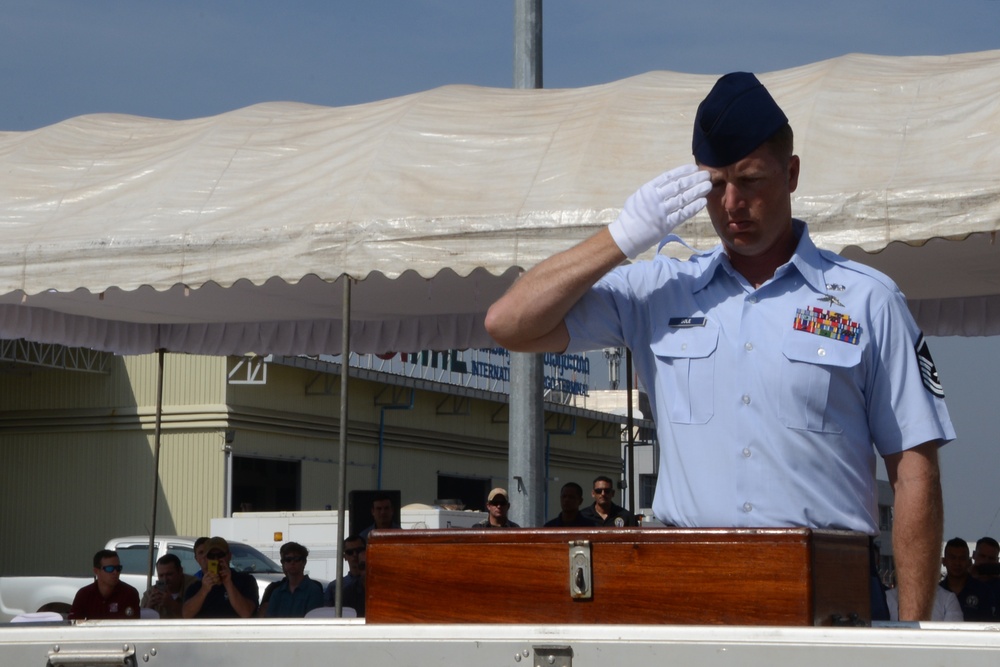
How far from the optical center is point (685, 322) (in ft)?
7.78

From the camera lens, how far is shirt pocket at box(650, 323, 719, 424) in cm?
230

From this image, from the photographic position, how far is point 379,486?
3081 centimetres

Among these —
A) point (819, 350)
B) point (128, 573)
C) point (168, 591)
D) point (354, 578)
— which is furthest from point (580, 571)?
point (128, 573)

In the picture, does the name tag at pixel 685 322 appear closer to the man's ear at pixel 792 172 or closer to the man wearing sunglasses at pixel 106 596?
the man's ear at pixel 792 172

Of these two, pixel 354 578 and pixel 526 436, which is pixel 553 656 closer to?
pixel 526 436

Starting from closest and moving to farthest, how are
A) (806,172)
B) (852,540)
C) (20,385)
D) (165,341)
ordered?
(852,540), (806,172), (165,341), (20,385)

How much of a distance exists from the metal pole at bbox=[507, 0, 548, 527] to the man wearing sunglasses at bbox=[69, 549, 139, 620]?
140 inches

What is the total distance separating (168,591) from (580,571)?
911 cm

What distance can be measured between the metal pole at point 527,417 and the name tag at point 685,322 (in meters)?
5.26

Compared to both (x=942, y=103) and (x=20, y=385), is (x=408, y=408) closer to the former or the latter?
(x=20, y=385)

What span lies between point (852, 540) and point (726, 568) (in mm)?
303

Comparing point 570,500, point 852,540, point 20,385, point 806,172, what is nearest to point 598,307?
point 852,540

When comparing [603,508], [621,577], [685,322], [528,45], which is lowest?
[621,577]

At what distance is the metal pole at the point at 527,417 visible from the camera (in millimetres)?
7621
